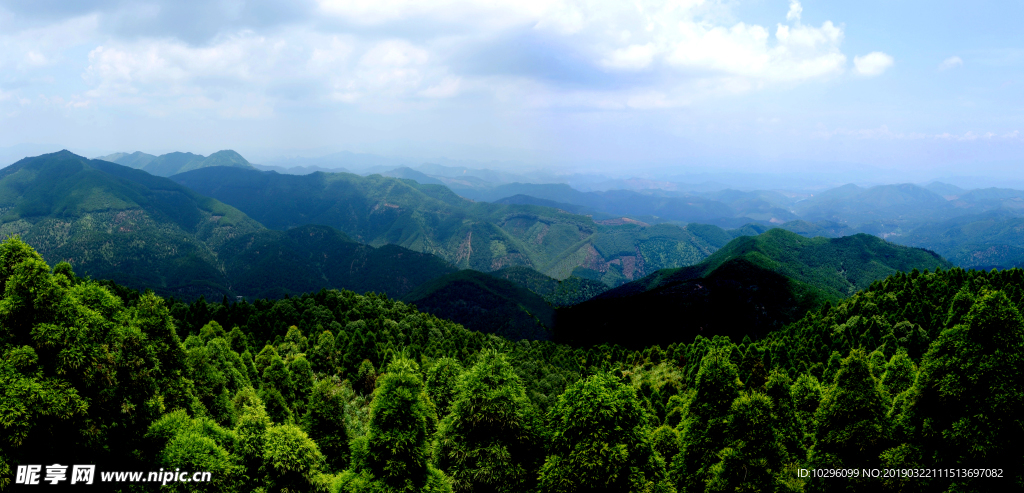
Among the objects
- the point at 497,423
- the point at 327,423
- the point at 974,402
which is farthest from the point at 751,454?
the point at 327,423

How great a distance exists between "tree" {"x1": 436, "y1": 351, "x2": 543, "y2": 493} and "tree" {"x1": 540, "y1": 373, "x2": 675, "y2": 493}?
5.85 feet

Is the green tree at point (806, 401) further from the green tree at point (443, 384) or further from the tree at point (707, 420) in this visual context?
the green tree at point (443, 384)

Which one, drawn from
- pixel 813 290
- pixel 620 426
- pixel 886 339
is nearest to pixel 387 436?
pixel 620 426

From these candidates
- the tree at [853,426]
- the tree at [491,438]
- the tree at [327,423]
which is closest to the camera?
the tree at [491,438]

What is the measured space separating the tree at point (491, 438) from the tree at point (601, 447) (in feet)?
5.85

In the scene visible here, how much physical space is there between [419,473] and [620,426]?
10261mm

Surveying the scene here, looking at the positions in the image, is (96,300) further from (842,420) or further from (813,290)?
(813,290)

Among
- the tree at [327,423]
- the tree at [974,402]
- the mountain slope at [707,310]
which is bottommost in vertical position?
the mountain slope at [707,310]

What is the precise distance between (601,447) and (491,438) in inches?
245

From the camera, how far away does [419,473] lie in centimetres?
2195

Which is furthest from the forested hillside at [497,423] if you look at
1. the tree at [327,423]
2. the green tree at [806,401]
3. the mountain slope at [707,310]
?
the mountain slope at [707,310]

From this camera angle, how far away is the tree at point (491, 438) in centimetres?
2455

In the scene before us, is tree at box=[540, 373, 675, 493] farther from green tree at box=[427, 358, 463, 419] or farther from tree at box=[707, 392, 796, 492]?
green tree at box=[427, 358, 463, 419]

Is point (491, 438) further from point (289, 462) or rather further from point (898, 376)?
point (898, 376)
